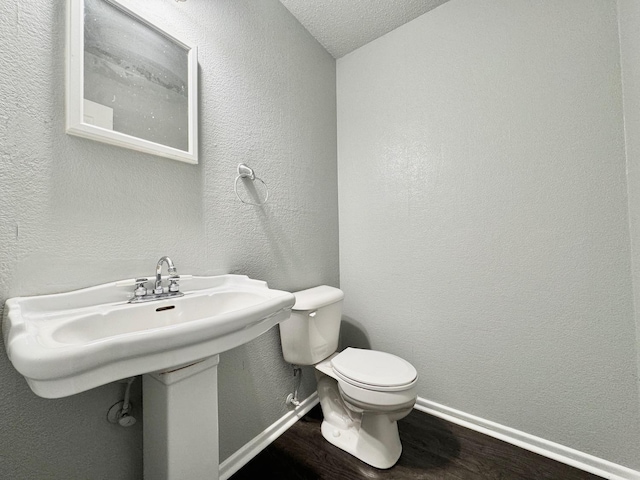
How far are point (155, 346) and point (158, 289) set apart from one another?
1.32ft

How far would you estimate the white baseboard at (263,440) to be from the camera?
1070 millimetres

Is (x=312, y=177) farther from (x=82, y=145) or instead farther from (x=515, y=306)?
(x=515, y=306)

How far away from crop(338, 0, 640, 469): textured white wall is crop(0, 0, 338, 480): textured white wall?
477 mm

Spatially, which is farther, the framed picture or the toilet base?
the toilet base

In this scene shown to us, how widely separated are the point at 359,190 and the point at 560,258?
1102mm

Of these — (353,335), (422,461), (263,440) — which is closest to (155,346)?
(263,440)

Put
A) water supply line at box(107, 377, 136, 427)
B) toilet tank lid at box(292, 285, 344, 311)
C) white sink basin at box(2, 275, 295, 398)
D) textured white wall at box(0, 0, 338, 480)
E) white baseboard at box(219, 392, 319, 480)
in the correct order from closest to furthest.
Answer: white sink basin at box(2, 275, 295, 398) < textured white wall at box(0, 0, 338, 480) < water supply line at box(107, 377, 136, 427) < white baseboard at box(219, 392, 319, 480) < toilet tank lid at box(292, 285, 344, 311)

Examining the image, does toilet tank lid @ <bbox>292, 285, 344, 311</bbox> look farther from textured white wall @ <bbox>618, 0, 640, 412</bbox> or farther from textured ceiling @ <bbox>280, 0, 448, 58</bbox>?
textured ceiling @ <bbox>280, 0, 448, 58</bbox>

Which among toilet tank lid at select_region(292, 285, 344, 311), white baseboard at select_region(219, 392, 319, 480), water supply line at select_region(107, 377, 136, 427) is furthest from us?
toilet tank lid at select_region(292, 285, 344, 311)

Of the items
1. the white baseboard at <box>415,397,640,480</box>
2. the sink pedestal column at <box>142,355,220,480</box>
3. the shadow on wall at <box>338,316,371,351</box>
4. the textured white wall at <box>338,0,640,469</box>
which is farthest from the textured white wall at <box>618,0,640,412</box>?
the sink pedestal column at <box>142,355,220,480</box>

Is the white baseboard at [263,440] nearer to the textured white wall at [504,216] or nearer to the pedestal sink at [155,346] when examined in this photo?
the pedestal sink at [155,346]

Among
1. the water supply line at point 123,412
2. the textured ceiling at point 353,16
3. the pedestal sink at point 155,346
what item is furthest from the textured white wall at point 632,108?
the water supply line at point 123,412

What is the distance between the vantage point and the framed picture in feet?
2.41

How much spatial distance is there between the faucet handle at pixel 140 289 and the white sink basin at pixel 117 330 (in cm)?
3
